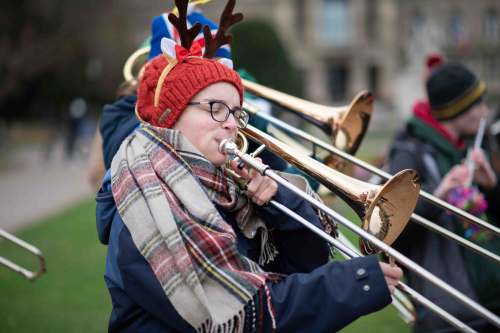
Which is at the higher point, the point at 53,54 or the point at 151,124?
the point at 151,124

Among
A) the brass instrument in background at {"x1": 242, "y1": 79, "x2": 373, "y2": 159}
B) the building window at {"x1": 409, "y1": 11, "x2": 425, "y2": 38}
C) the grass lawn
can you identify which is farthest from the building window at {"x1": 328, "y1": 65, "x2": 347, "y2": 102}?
the brass instrument in background at {"x1": 242, "y1": 79, "x2": 373, "y2": 159}

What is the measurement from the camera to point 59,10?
18703mm

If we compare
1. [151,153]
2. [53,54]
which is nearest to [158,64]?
[151,153]

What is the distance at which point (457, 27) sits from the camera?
4509 centimetres

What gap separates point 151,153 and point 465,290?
83.8 inches

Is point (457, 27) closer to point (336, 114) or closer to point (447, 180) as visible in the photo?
point (447, 180)

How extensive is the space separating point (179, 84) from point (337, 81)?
44.4m

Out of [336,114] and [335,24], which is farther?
[335,24]

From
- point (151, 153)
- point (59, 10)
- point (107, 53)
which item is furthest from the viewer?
point (107, 53)

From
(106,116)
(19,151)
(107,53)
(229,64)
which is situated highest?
(229,64)

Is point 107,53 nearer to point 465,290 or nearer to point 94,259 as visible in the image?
point 94,259

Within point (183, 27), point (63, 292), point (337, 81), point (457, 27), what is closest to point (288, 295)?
point (183, 27)

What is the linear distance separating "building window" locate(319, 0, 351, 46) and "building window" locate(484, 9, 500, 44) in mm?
14796

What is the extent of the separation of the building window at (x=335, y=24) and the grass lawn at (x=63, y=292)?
40.3 m
